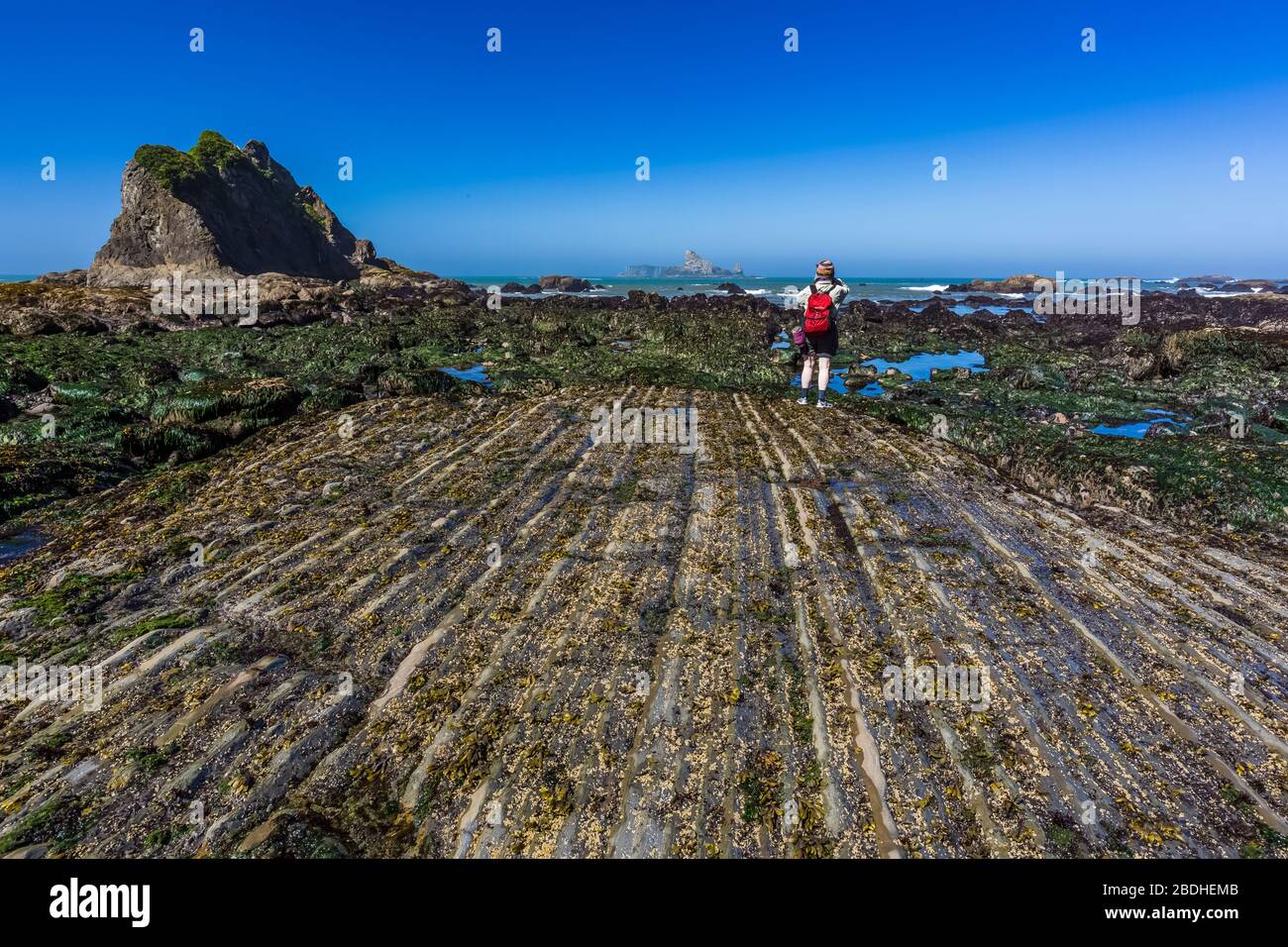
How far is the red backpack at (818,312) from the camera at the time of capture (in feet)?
41.8

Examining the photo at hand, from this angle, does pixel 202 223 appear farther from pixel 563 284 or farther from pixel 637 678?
pixel 637 678

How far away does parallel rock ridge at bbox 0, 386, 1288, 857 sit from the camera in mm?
3748

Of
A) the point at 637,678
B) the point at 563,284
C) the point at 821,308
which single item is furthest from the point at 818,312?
the point at 563,284

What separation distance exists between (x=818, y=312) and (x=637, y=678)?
1027 centimetres

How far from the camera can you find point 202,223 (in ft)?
198

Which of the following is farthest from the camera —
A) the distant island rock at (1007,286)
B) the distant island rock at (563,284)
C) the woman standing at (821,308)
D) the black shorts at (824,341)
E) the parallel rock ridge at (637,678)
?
the distant island rock at (563,284)

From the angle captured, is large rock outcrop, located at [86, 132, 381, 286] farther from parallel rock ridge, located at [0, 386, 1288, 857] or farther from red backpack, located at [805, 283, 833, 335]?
parallel rock ridge, located at [0, 386, 1288, 857]

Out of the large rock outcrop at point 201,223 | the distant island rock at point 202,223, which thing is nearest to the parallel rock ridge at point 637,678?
the distant island rock at point 202,223

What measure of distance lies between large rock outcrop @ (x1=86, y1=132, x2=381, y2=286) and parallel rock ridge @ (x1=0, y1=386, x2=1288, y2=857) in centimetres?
6700

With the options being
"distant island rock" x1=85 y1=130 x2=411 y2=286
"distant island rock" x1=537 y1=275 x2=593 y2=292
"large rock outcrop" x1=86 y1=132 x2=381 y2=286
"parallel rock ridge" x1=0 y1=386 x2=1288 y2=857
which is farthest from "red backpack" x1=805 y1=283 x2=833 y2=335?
"distant island rock" x1=537 y1=275 x2=593 y2=292

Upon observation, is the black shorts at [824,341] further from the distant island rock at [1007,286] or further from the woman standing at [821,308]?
the distant island rock at [1007,286]

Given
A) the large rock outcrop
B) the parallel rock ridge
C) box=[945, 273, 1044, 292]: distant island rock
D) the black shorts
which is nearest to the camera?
the parallel rock ridge

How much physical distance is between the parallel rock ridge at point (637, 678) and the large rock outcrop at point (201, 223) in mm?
66997
